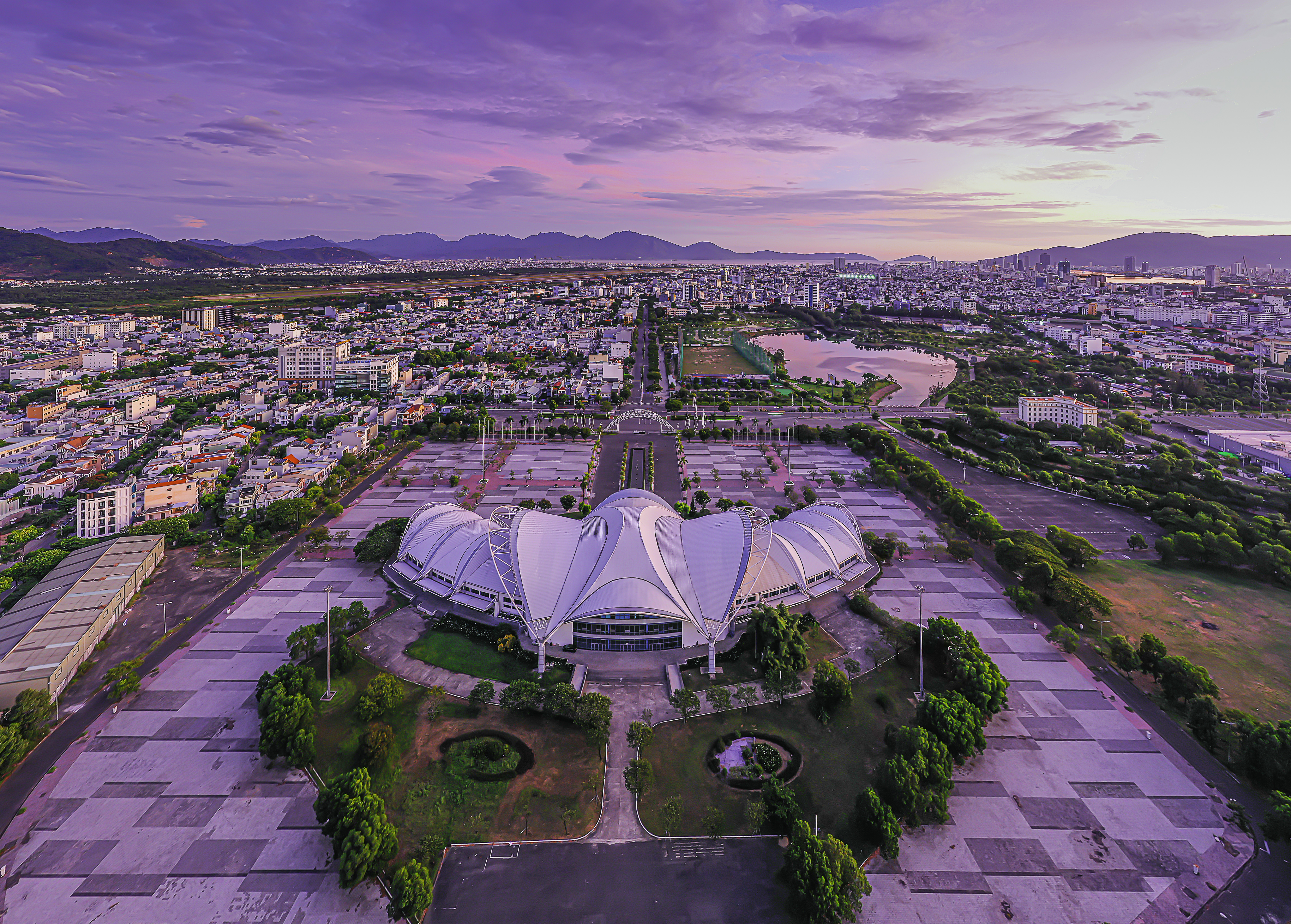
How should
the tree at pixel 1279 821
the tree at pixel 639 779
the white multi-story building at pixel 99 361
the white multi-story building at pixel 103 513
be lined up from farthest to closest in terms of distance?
the white multi-story building at pixel 99 361 → the white multi-story building at pixel 103 513 → the tree at pixel 639 779 → the tree at pixel 1279 821

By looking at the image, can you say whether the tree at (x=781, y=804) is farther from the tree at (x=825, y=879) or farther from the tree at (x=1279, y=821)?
the tree at (x=1279, y=821)

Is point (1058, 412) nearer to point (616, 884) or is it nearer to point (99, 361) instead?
point (616, 884)

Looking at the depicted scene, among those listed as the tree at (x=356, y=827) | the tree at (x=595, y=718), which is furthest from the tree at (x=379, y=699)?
the tree at (x=595, y=718)

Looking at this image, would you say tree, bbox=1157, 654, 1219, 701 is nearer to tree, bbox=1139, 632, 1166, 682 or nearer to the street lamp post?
tree, bbox=1139, 632, 1166, 682

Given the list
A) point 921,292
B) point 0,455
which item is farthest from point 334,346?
point 921,292

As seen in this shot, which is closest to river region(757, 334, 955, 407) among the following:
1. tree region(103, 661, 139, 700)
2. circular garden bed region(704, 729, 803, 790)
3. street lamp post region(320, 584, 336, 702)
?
circular garden bed region(704, 729, 803, 790)

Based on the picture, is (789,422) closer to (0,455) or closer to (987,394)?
(987,394)
